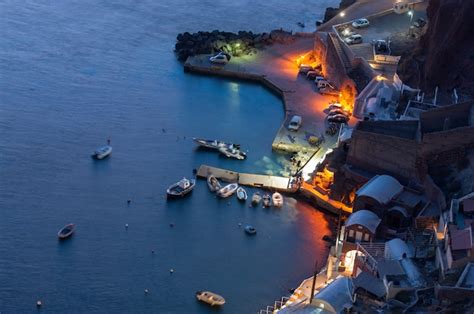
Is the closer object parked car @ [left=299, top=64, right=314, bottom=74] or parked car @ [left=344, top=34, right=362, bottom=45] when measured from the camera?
parked car @ [left=344, top=34, right=362, bottom=45]

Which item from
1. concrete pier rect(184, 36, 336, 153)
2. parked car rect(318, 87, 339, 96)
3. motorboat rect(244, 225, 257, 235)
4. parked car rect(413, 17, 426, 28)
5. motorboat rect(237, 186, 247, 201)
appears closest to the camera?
motorboat rect(244, 225, 257, 235)

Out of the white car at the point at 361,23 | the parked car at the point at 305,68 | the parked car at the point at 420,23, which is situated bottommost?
the parked car at the point at 305,68

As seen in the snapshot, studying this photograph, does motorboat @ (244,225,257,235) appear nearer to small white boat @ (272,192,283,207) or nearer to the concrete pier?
small white boat @ (272,192,283,207)

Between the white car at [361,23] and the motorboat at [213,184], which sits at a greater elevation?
the white car at [361,23]

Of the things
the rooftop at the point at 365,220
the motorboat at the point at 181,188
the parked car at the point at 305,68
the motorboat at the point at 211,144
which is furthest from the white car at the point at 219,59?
the rooftop at the point at 365,220

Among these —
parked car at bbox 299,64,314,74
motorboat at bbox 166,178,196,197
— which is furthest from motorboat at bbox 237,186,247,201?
parked car at bbox 299,64,314,74

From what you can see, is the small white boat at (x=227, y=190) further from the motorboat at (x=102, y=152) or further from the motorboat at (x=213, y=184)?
the motorboat at (x=102, y=152)

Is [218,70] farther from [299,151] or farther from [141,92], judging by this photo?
[299,151]
